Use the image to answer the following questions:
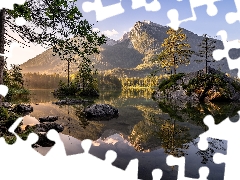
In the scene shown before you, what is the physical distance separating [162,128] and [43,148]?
751 centimetres

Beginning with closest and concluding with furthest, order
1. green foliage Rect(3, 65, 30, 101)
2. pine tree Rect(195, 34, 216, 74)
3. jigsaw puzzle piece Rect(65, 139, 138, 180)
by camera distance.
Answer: jigsaw puzzle piece Rect(65, 139, 138, 180)
green foliage Rect(3, 65, 30, 101)
pine tree Rect(195, 34, 216, 74)

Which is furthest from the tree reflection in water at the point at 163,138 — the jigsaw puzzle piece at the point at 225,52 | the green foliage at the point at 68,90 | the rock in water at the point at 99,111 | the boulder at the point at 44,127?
the green foliage at the point at 68,90

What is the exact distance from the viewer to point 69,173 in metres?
5.25

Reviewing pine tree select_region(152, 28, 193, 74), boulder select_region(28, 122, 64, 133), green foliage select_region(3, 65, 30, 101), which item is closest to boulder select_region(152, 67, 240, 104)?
pine tree select_region(152, 28, 193, 74)

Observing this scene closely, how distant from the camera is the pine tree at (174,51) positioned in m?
53.4

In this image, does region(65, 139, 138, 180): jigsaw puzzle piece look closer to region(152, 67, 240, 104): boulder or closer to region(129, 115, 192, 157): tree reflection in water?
region(129, 115, 192, 157): tree reflection in water

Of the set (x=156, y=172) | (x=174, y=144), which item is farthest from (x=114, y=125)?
(x=156, y=172)

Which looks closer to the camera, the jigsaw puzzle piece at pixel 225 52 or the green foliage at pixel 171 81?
the jigsaw puzzle piece at pixel 225 52

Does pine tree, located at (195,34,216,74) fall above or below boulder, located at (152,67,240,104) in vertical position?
above

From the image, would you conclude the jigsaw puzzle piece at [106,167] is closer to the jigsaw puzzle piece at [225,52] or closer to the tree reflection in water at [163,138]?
the jigsaw puzzle piece at [225,52]

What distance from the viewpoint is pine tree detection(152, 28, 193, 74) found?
5341 centimetres

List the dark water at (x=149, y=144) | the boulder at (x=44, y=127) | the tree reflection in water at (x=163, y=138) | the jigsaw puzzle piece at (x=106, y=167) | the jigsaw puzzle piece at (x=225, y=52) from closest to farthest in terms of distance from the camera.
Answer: the jigsaw puzzle piece at (x=106, y=167) → the jigsaw puzzle piece at (x=225, y=52) → the dark water at (x=149, y=144) → the tree reflection in water at (x=163, y=138) → the boulder at (x=44, y=127)

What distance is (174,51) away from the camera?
53.4 metres

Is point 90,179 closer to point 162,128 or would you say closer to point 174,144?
point 174,144
